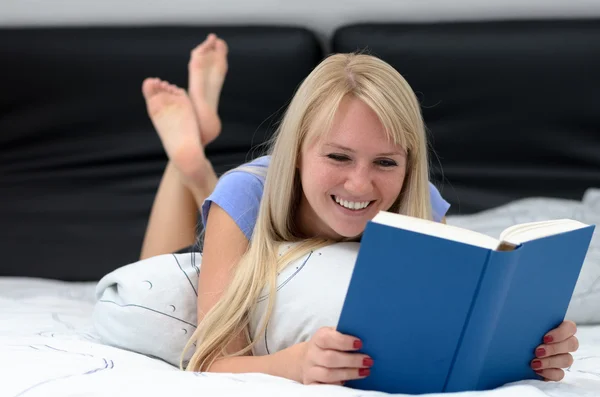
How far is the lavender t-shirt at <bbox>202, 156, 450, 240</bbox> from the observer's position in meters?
1.17

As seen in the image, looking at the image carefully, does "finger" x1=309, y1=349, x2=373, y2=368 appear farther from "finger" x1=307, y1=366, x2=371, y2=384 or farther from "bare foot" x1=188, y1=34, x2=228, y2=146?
"bare foot" x1=188, y1=34, x2=228, y2=146

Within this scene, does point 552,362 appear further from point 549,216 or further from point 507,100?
point 507,100

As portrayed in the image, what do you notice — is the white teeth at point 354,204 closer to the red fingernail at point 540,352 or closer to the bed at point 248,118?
the red fingernail at point 540,352

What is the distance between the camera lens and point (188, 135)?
1708 millimetres

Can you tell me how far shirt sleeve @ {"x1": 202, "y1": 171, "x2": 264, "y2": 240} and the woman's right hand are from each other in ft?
1.06

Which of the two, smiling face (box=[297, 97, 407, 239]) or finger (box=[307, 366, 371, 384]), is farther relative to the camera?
smiling face (box=[297, 97, 407, 239])

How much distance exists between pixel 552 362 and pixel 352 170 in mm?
328

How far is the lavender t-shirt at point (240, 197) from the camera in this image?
46.1 inches

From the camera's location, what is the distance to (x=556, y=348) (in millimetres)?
941

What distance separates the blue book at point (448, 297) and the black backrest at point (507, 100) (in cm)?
113

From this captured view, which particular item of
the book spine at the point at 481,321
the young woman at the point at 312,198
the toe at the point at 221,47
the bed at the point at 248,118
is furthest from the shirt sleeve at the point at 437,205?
the toe at the point at 221,47

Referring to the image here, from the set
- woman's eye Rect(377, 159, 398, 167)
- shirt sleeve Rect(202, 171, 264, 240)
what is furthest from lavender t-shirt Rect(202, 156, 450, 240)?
woman's eye Rect(377, 159, 398, 167)

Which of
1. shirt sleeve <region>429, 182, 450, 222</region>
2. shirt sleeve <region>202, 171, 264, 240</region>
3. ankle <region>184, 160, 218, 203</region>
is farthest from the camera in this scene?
ankle <region>184, 160, 218, 203</region>

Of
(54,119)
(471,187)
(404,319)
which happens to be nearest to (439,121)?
(471,187)
